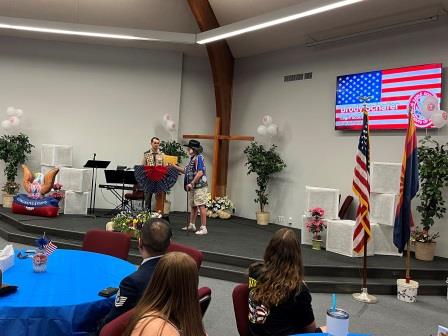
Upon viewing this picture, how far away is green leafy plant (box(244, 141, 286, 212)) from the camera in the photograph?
8805 mm

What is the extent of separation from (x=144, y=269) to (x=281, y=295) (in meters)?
0.76

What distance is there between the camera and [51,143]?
9836 mm

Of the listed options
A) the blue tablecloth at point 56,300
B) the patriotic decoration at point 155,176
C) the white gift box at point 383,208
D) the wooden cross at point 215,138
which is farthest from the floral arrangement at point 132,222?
the wooden cross at point 215,138

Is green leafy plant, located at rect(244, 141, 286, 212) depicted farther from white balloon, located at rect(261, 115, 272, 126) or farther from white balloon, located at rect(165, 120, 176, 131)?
white balloon, located at rect(165, 120, 176, 131)

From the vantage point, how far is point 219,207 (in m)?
9.70

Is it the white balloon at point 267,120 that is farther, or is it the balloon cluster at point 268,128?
the white balloon at point 267,120

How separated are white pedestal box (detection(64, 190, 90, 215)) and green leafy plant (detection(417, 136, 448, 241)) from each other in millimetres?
6300

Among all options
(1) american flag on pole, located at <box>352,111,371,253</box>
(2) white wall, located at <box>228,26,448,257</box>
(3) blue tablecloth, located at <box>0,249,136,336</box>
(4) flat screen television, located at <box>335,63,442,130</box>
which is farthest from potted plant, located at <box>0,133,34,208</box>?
(1) american flag on pole, located at <box>352,111,371,253</box>

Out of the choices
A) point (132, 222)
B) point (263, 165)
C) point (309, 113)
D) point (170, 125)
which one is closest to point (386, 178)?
point (309, 113)

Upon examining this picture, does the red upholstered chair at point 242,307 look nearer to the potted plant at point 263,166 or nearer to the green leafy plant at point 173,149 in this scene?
the potted plant at point 263,166

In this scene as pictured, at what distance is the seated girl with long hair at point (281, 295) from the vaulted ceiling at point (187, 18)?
6045mm

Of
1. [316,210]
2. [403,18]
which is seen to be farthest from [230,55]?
[316,210]

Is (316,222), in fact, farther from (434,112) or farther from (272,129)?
(272,129)

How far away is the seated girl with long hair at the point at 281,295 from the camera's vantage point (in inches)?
90.7
